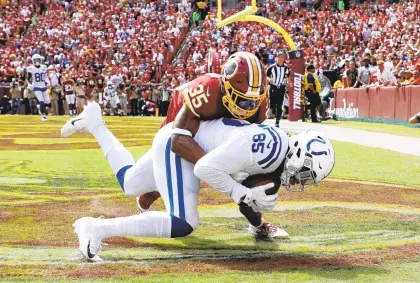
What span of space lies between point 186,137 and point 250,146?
15.6 inches

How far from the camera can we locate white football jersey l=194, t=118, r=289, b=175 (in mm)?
4004

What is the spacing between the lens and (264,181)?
4129mm

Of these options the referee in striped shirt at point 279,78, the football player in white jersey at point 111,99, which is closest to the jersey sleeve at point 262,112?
the referee in striped shirt at point 279,78

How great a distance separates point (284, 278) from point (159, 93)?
74.7ft

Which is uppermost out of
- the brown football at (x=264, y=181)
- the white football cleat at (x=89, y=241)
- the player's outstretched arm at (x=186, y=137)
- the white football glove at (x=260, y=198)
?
the player's outstretched arm at (x=186, y=137)

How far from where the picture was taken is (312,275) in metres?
3.67

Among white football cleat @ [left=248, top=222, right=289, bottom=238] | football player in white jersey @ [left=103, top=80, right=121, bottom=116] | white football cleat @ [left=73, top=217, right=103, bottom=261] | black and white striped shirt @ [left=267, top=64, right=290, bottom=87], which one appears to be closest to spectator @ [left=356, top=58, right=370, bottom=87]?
black and white striped shirt @ [left=267, top=64, right=290, bottom=87]

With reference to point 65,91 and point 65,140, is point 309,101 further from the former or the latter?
point 65,91

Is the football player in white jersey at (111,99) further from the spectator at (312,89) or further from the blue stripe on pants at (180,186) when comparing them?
the blue stripe on pants at (180,186)

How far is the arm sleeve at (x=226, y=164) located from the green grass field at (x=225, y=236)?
401mm

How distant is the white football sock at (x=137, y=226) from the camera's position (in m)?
4.02

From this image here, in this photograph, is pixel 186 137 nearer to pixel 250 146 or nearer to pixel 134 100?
pixel 250 146

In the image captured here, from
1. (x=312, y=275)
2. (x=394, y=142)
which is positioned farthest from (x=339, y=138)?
(x=312, y=275)

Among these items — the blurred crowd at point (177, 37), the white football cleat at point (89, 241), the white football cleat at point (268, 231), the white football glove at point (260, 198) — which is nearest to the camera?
the white football cleat at point (89, 241)
